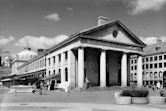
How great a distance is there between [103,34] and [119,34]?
16.8ft

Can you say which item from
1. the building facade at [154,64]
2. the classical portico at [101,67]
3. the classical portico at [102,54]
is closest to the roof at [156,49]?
the building facade at [154,64]

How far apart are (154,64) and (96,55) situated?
33.4 metres

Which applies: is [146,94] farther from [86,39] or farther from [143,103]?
[86,39]

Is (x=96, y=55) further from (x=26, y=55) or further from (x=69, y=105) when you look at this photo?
(x=26, y=55)

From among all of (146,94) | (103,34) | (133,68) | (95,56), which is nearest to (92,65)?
(95,56)

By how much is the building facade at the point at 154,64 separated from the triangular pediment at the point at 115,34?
76.5ft

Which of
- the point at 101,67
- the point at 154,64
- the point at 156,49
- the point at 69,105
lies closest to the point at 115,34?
the point at 101,67

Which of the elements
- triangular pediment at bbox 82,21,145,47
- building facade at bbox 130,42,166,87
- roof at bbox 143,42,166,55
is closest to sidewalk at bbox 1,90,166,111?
triangular pediment at bbox 82,21,145,47

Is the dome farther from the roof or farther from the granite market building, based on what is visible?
the granite market building

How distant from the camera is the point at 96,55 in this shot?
52.4m

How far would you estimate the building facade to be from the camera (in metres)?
75.8

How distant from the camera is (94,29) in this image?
45.8 meters

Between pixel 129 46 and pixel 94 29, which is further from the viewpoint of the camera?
pixel 129 46

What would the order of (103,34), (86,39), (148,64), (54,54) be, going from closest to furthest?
1. (86,39)
2. (103,34)
3. (54,54)
4. (148,64)
